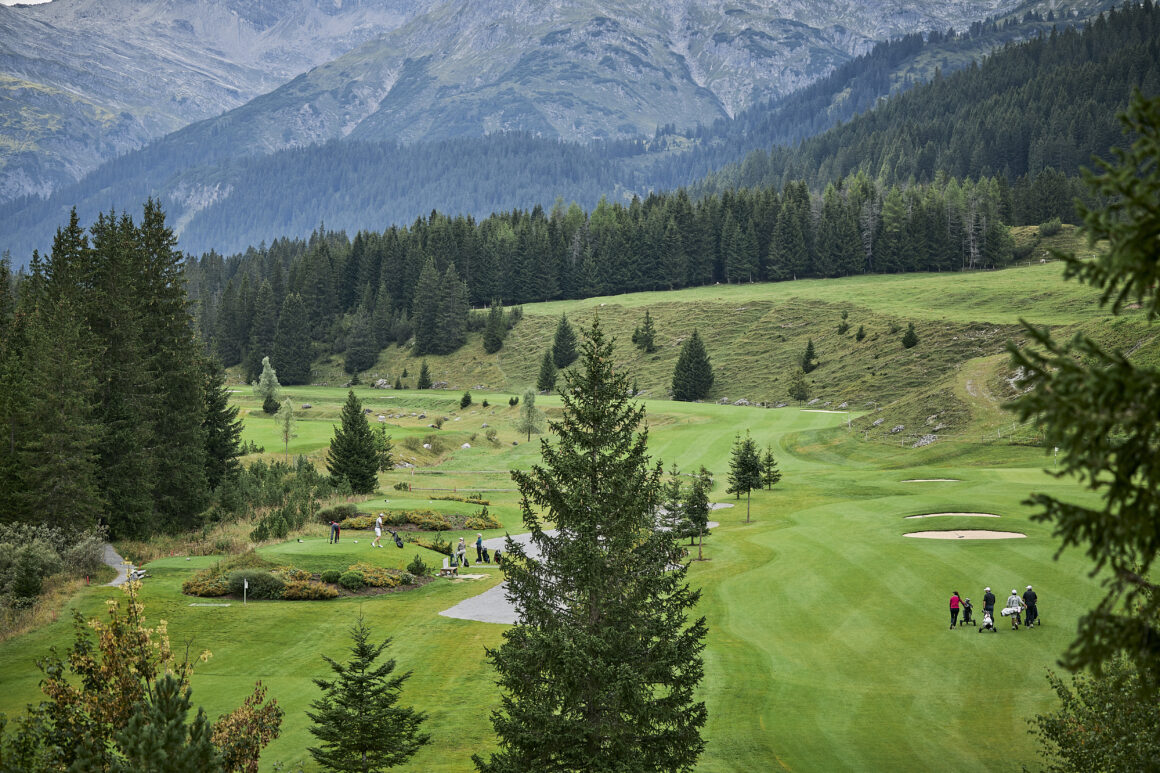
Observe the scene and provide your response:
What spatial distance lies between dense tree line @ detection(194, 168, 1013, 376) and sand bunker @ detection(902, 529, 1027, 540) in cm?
10620

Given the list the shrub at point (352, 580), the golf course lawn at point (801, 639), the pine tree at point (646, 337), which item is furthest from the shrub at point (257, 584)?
the pine tree at point (646, 337)

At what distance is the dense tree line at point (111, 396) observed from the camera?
37.4 m

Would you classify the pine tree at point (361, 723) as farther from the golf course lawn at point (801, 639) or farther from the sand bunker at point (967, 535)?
the sand bunker at point (967, 535)

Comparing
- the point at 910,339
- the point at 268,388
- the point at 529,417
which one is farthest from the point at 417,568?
the point at 910,339

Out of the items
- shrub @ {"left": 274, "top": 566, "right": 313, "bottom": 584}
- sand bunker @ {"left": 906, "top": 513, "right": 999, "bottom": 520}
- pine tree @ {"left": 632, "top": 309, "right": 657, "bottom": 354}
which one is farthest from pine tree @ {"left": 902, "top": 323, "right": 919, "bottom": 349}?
shrub @ {"left": 274, "top": 566, "right": 313, "bottom": 584}

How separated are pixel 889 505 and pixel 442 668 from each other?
28829mm

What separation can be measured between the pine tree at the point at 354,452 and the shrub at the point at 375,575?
65.9 feet

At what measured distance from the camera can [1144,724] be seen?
12812 mm

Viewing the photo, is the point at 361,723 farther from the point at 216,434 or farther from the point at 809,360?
the point at 809,360

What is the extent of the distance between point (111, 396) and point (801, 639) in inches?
1440

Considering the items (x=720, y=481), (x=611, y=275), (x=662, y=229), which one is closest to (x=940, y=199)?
(x=662, y=229)

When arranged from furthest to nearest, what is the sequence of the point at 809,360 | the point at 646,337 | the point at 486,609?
the point at 646,337 < the point at 809,360 < the point at 486,609

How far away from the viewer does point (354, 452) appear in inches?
2229

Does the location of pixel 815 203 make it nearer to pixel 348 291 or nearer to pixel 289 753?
pixel 348 291
